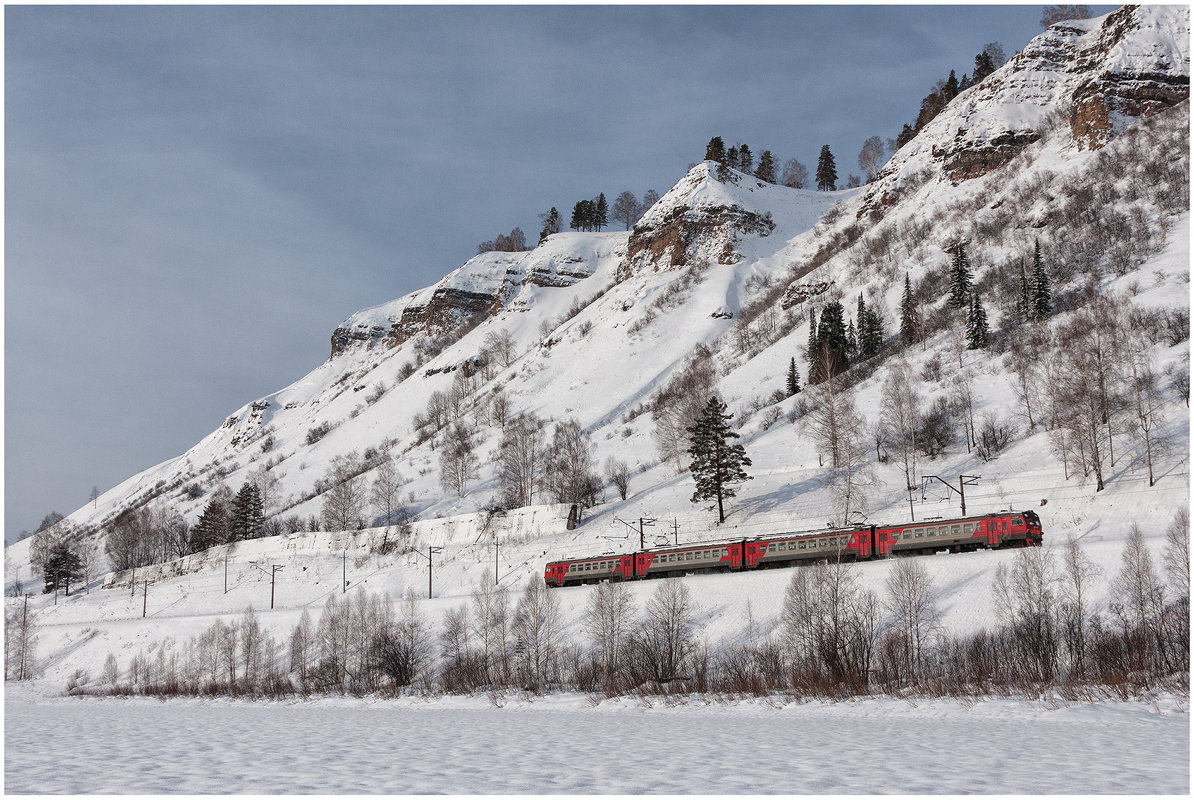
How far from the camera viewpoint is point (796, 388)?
83062mm

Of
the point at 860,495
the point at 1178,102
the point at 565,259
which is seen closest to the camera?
the point at 860,495

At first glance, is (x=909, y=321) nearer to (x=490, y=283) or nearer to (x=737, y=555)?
(x=737, y=555)

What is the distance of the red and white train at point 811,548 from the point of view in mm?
38688

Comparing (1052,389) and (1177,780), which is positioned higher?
(1052,389)

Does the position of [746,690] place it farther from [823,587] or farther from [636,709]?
[823,587]

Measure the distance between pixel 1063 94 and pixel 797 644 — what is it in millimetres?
136071

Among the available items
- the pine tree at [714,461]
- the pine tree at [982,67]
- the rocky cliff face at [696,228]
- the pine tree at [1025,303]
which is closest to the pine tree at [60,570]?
the pine tree at [714,461]

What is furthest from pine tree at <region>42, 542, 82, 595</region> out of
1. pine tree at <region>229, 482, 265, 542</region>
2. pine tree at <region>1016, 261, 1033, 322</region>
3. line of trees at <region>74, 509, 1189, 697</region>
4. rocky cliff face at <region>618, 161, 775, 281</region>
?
pine tree at <region>1016, 261, 1033, 322</region>

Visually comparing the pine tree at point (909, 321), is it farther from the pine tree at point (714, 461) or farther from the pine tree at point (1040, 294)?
the pine tree at point (714, 461)

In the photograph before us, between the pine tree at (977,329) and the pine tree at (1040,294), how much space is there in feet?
16.0

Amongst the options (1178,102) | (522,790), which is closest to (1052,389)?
(522,790)

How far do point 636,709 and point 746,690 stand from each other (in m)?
4.89

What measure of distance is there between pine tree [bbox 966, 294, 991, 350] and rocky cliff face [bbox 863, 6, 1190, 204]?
5563 cm

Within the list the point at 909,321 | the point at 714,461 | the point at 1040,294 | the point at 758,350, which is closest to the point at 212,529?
the point at 714,461
